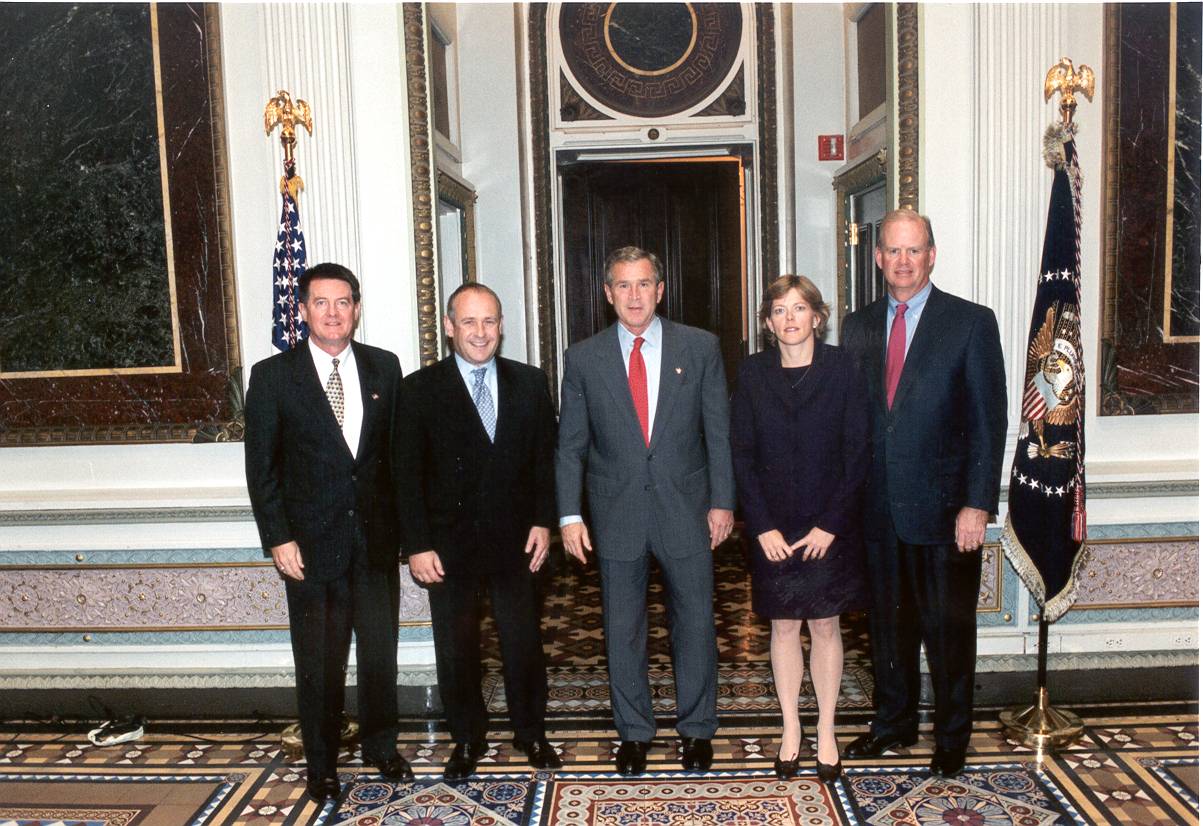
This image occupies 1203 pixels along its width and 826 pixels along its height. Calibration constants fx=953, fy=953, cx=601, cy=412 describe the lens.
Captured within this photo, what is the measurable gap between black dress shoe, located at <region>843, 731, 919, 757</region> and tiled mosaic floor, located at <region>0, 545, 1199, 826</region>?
0.11 ft

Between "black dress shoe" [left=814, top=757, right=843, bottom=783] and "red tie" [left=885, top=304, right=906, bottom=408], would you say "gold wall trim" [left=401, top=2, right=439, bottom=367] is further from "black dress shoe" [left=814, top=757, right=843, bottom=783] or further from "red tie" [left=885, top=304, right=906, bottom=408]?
"black dress shoe" [left=814, top=757, right=843, bottom=783]

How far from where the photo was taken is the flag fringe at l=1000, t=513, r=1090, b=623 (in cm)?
323

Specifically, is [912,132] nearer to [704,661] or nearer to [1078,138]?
[1078,138]

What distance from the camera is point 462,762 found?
3.05 meters

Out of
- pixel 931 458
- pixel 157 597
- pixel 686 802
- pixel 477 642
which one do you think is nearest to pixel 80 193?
pixel 157 597

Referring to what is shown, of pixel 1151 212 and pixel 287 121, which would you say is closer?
pixel 287 121

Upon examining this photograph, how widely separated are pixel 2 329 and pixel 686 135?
3914mm

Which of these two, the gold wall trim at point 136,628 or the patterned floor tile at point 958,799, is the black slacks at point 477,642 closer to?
the gold wall trim at point 136,628

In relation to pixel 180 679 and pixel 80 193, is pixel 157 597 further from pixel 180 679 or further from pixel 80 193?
pixel 80 193

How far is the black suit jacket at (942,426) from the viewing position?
111 inches

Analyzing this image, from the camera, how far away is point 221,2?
3496 mm

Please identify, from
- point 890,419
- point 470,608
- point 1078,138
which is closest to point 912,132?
point 1078,138

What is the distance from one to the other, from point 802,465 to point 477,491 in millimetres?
974

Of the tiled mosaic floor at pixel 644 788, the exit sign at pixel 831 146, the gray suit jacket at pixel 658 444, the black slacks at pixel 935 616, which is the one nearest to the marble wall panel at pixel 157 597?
the tiled mosaic floor at pixel 644 788
